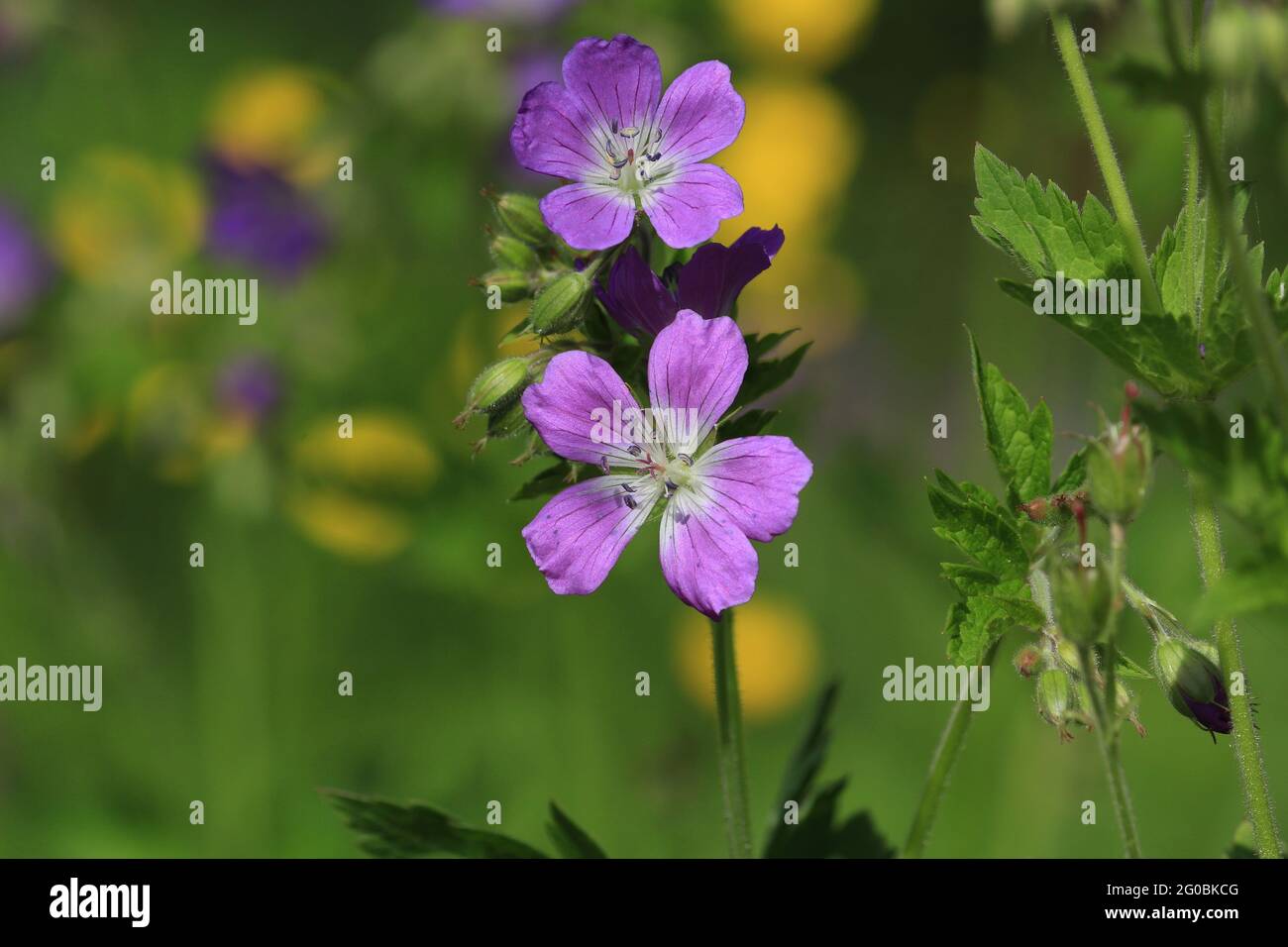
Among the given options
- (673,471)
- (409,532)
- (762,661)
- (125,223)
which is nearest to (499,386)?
(673,471)

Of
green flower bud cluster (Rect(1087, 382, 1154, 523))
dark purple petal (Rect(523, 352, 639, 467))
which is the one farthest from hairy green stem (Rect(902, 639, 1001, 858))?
dark purple petal (Rect(523, 352, 639, 467))

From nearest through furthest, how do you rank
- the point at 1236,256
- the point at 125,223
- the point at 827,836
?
1. the point at 1236,256
2. the point at 827,836
3. the point at 125,223

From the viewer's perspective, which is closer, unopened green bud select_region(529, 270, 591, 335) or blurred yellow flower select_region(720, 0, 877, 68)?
unopened green bud select_region(529, 270, 591, 335)

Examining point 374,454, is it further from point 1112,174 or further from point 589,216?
point 1112,174

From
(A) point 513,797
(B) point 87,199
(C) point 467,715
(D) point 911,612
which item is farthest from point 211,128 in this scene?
(D) point 911,612

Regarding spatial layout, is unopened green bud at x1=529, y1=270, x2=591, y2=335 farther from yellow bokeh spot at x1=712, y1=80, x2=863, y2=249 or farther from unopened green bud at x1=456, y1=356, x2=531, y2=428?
yellow bokeh spot at x1=712, y1=80, x2=863, y2=249

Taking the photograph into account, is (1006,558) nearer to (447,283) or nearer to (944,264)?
(447,283)

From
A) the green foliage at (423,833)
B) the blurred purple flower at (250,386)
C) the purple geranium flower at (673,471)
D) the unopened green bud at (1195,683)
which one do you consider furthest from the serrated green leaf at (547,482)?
the blurred purple flower at (250,386)

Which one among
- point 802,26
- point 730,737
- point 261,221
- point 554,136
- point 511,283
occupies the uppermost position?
point 802,26
